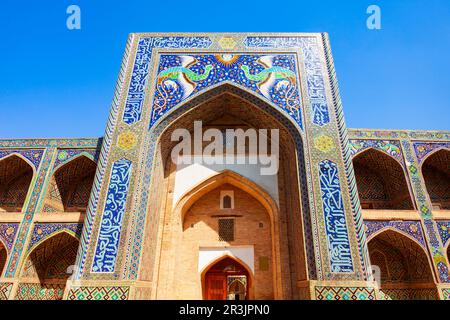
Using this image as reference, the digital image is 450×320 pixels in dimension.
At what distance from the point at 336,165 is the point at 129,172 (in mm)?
4150

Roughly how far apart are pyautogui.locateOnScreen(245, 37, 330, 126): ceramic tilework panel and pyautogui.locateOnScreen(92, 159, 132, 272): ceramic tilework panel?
416 centimetres

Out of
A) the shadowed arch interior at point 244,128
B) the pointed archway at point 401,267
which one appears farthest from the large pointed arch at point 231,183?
the pointed archway at point 401,267

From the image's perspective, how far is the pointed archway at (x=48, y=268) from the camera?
701cm

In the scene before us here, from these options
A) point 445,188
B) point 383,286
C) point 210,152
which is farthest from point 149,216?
point 445,188

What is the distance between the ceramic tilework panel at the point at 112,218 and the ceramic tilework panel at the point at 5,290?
3.15 meters

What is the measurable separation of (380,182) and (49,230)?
30.0 feet

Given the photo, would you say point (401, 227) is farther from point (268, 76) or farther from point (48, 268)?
point (48, 268)

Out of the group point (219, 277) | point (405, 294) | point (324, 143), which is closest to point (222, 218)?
point (219, 277)

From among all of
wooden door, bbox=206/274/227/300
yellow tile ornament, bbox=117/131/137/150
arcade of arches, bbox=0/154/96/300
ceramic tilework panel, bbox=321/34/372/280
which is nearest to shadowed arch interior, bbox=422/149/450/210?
ceramic tilework panel, bbox=321/34/372/280

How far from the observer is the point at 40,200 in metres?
7.50

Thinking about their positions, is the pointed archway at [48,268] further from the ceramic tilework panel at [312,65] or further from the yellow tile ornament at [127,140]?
the ceramic tilework panel at [312,65]

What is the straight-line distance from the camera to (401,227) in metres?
7.08

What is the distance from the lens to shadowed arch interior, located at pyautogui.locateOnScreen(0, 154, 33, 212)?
852 centimetres

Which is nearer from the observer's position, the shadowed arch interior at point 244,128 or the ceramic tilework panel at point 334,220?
the ceramic tilework panel at point 334,220
